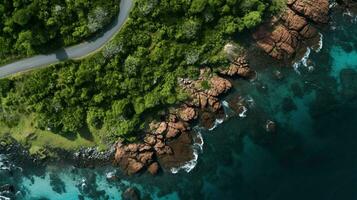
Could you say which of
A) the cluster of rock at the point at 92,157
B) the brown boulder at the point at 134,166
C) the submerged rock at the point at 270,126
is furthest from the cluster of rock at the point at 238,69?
the cluster of rock at the point at 92,157

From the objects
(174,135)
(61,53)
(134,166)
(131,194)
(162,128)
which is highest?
(61,53)

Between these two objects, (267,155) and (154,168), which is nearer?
(154,168)

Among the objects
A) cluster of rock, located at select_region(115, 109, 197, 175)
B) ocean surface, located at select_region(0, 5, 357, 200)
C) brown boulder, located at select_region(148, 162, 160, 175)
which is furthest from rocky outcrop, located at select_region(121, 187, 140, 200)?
brown boulder, located at select_region(148, 162, 160, 175)

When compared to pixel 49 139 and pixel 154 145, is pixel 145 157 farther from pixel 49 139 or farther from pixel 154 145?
pixel 49 139

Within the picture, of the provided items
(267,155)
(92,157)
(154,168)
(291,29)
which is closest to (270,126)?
(267,155)

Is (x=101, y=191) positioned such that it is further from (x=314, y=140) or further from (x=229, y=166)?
(x=314, y=140)
